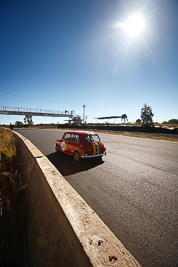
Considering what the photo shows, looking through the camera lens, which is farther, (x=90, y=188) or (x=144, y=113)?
(x=144, y=113)

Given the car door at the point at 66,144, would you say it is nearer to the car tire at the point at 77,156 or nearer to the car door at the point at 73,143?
the car door at the point at 73,143

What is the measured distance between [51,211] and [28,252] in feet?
3.19

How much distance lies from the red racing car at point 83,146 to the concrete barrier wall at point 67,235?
113 inches

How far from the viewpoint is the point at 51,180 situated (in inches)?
92.0

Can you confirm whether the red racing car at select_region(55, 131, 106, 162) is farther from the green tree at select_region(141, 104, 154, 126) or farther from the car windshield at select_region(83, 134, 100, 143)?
the green tree at select_region(141, 104, 154, 126)

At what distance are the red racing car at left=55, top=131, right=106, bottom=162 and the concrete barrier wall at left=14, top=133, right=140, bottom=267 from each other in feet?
9.41

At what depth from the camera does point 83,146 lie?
552 cm

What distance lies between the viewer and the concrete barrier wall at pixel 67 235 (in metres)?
1.08

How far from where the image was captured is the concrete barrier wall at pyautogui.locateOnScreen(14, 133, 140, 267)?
108cm

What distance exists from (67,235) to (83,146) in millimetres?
4138

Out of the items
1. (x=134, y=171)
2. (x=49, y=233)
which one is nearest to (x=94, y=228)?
(x=49, y=233)

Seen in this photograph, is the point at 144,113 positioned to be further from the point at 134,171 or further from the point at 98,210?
the point at 98,210

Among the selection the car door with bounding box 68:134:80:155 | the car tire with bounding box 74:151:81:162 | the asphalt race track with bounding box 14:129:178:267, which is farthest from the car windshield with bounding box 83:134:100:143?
the asphalt race track with bounding box 14:129:178:267

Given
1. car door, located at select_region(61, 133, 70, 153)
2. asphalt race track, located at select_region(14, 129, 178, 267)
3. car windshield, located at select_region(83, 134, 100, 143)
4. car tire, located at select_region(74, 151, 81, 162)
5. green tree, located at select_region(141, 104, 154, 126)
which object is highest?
green tree, located at select_region(141, 104, 154, 126)
